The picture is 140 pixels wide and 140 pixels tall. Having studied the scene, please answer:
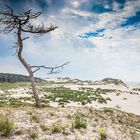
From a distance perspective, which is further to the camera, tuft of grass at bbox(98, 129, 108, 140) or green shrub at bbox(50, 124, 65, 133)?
tuft of grass at bbox(98, 129, 108, 140)

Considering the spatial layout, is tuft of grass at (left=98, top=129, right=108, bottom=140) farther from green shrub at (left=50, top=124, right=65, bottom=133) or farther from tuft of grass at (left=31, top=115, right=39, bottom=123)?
tuft of grass at (left=31, top=115, right=39, bottom=123)

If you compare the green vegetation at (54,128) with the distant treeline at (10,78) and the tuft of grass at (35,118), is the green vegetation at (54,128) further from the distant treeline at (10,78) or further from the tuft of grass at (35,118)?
the distant treeline at (10,78)

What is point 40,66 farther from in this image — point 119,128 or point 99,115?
point 119,128

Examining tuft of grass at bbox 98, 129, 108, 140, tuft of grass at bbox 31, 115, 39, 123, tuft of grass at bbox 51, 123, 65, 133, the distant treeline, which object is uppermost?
the distant treeline

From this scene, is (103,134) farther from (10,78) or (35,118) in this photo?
(10,78)

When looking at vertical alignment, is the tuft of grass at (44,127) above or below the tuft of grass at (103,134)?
above

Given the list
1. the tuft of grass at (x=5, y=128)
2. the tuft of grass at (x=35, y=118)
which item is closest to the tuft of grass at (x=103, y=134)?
the tuft of grass at (x=35, y=118)

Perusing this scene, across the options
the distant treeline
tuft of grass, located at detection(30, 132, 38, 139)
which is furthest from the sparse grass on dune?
Result: the distant treeline

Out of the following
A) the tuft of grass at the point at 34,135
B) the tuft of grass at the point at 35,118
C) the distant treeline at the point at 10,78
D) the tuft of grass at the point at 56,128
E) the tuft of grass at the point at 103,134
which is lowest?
the tuft of grass at the point at 103,134

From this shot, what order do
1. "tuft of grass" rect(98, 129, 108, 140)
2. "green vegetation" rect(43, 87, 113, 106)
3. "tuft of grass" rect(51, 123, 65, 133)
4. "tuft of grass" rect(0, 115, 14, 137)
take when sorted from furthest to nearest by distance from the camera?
"green vegetation" rect(43, 87, 113, 106)
"tuft of grass" rect(98, 129, 108, 140)
"tuft of grass" rect(51, 123, 65, 133)
"tuft of grass" rect(0, 115, 14, 137)

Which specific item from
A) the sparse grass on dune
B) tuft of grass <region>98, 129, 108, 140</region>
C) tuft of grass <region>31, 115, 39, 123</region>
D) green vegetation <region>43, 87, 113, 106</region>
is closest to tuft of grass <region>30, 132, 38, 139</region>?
the sparse grass on dune

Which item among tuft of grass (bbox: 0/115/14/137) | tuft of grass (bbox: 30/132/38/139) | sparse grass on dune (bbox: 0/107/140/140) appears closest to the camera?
tuft of grass (bbox: 0/115/14/137)

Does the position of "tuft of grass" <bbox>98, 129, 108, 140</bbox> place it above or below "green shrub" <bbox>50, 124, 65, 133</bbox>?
below

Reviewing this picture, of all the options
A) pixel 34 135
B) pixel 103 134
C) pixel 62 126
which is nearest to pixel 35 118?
pixel 62 126
